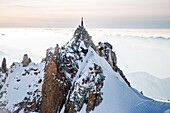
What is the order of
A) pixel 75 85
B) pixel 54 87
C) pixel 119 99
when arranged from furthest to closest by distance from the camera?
pixel 54 87, pixel 75 85, pixel 119 99

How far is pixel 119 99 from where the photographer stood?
135m

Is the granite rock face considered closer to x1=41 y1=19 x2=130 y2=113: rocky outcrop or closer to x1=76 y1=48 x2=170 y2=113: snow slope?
x1=41 y1=19 x2=130 y2=113: rocky outcrop

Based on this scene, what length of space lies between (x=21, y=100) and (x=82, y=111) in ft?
136

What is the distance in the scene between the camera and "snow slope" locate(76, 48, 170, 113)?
130625mm

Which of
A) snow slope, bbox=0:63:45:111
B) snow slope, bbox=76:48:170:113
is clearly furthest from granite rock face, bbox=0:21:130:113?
snow slope, bbox=76:48:170:113

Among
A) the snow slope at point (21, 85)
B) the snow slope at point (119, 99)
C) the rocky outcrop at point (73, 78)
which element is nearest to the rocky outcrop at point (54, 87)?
Result: the rocky outcrop at point (73, 78)

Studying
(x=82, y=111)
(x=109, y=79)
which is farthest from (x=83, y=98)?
(x=109, y=79)

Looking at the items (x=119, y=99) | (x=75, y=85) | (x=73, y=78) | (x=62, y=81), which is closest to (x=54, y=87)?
(x=62, y=81)

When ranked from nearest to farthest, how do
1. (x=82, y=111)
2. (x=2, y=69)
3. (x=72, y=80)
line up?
(x=82, y=111) → (x=72, y=80) → (x=2, y=69)

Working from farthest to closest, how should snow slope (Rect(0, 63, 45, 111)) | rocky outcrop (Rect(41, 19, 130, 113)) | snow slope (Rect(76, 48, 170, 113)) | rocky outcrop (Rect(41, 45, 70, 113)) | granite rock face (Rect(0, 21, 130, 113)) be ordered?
snow slope (Rect(0, 63, 45, 111)), rocky outcrop (Rect(41, 45, 70, 113)), granite rock face (Rect(0, 21, 130, 113)), rocky outcrop (Rect(41, 19, 130, 113)), snow slope (Rect(76, 48, 170, 113))

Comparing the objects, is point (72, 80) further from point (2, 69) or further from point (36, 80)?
point (2, 69)

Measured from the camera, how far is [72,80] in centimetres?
14762

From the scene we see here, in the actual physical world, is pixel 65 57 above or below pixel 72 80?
above

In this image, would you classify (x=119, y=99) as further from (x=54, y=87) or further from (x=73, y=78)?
(x=54, y=87)
